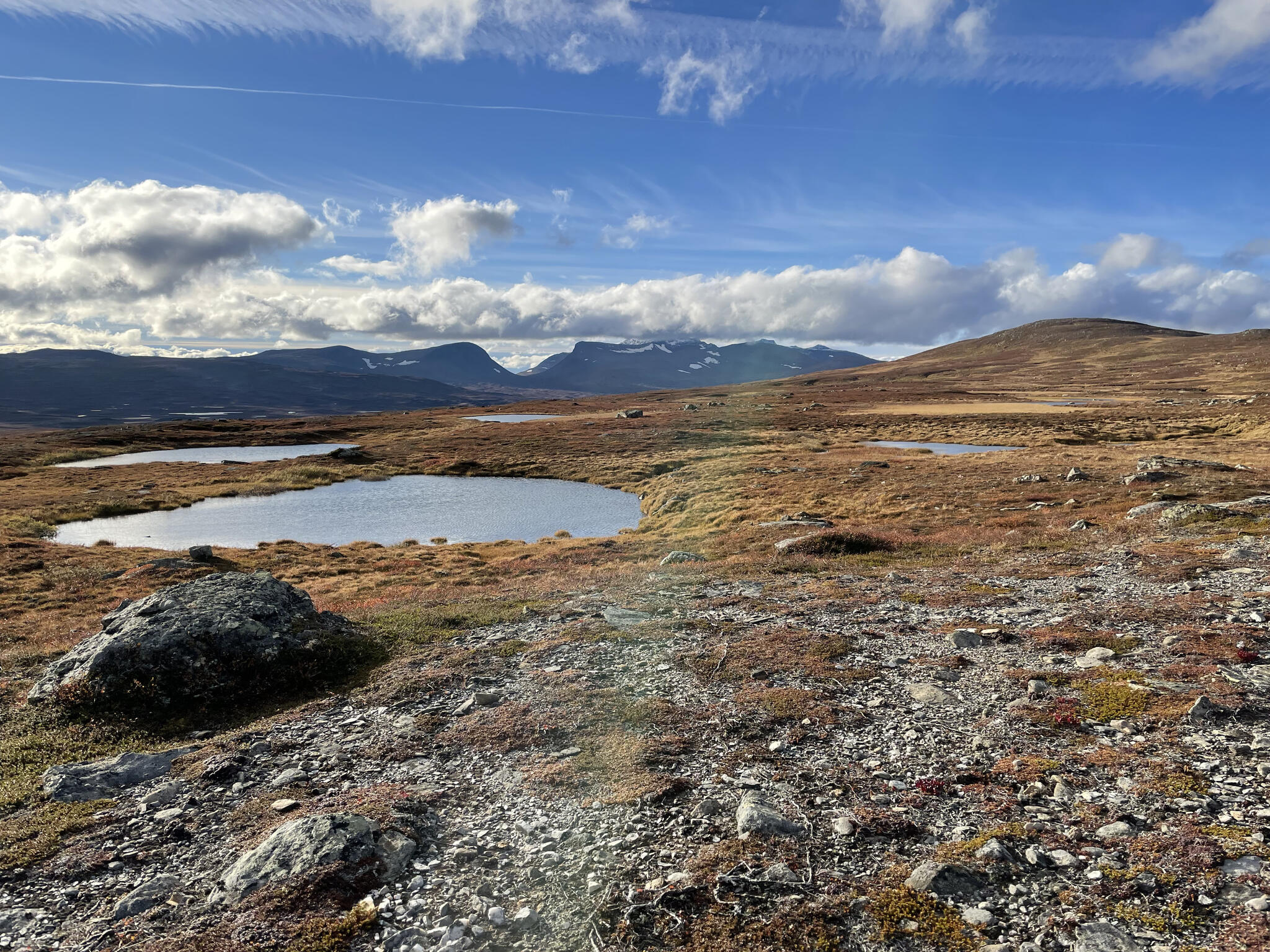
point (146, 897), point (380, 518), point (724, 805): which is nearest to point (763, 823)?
point (724, 805)

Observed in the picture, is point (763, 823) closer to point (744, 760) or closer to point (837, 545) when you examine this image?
point (744, 760)

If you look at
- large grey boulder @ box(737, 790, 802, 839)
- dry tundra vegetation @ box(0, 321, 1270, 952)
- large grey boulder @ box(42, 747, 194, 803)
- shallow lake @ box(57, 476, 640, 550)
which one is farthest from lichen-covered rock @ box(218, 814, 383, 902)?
shallow lake @ box(57, 476, 640, 550)

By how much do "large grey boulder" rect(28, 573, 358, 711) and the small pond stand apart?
145261 millimetres

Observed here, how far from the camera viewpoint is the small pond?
168000 mm

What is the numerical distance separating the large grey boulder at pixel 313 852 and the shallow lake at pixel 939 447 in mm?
76140

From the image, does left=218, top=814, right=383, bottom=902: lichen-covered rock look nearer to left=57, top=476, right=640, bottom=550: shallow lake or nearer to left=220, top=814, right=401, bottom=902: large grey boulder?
left=220, top=814, right=401, bottom=902: large grey boulder

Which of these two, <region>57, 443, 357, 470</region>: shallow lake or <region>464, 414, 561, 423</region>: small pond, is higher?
<region>464, 414, 561, 423</region>: small pond

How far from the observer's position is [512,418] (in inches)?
7229

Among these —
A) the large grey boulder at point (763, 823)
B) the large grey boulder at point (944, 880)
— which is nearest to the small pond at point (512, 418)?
the large grey boulder at point (763, 823)

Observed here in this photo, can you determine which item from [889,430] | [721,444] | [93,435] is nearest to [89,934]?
[721,444]

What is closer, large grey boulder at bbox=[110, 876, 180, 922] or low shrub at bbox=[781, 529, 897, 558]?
large grey boulder at bbox=[110, 876, 180, 922]

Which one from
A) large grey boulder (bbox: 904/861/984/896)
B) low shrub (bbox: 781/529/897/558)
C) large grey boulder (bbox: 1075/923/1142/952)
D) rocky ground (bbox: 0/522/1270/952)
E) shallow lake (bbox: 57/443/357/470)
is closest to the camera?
large grey boulder (bbox: 1075/923/1142/952)

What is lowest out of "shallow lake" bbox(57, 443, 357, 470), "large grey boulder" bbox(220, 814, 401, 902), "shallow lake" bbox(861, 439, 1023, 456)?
"shallow lake" bbox(57, 443, 357, 470)

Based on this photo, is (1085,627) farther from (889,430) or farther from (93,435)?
(93,435)
